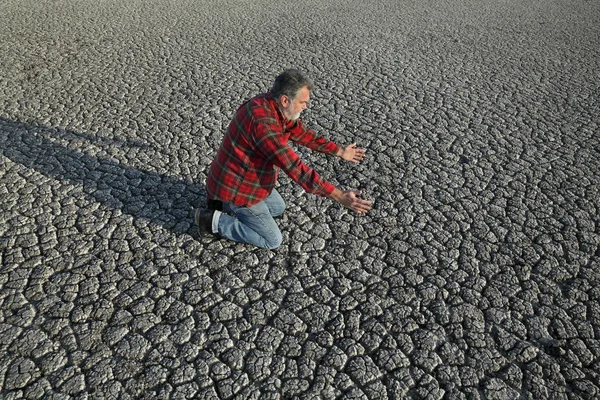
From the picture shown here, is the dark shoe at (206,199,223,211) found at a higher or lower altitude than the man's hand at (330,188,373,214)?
lower

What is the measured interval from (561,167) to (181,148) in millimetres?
3530

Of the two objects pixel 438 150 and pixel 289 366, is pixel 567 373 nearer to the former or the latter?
pixel 289 366

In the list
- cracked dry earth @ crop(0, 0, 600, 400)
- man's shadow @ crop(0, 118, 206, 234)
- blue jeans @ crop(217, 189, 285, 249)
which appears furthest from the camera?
man's shadow @ crop(0, 118, 206, 234)

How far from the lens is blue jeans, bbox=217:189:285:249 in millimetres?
3586

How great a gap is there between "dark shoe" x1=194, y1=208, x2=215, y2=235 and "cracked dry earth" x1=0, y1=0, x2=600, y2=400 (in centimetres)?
11

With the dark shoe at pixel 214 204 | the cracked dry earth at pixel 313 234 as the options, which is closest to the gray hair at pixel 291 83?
the dark shoe at pixel 214 204

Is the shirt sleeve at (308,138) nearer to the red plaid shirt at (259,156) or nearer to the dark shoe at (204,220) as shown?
the red plaid shirt at (259,156)

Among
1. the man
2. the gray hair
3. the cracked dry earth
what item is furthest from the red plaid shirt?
the cracked dry earth

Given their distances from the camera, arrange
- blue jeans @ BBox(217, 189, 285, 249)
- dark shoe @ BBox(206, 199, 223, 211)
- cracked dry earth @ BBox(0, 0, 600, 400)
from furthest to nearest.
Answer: dark shoe @ BBox(206, 199, 223, 211) < blue jeans @ BBox(217, 189, 285, 249) < cracked dry earth @ BBox(0, 0, 600, 400)

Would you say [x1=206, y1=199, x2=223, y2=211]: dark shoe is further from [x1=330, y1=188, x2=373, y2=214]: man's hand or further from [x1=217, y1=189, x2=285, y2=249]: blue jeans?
[x1=330, y1=188, x2=373, y2=214]: man's hand

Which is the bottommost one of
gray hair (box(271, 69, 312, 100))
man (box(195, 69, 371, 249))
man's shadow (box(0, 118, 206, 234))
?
man's shadow (box(0, 118, 206, 234))

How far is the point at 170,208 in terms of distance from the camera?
4.04 meters

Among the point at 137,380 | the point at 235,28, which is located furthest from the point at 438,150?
the point at 235,28

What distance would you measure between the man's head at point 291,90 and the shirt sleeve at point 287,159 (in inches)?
6.3
